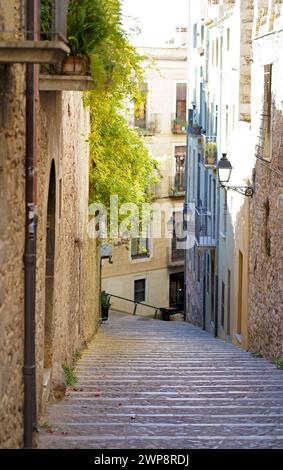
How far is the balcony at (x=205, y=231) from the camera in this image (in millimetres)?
28703

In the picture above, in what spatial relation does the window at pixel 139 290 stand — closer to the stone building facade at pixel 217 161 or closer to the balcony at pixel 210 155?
the stone building facade at pixel 217 161

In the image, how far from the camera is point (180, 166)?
4588cm

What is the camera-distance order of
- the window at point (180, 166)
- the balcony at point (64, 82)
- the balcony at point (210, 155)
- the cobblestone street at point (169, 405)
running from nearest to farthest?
the cobblestone street at point (169, 405) < the balcony at point (64, 82) < the balcony at point (210, 155) < the window at point (180, 166)

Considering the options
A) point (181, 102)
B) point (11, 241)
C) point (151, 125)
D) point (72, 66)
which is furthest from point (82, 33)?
point (181, 102)

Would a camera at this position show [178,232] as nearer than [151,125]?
No

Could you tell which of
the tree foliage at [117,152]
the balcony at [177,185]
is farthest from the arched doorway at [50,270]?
the balcony at [177,185]

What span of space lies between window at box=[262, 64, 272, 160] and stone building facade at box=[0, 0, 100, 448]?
321 cm

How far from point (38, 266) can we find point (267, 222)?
28.7ft

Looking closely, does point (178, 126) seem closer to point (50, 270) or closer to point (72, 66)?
point (50, 270)

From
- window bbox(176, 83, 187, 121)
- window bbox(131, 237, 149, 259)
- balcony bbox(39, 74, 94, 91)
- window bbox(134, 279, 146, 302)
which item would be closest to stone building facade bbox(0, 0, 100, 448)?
balcony bbox(39, 74, 94, 91)

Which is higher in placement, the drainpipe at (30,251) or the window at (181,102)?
the window at (181,102)

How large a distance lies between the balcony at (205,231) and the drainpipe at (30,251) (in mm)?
19769

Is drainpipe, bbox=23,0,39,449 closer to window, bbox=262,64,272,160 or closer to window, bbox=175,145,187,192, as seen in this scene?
window, bbox=262,64,272,160

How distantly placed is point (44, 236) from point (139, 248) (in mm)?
31564
